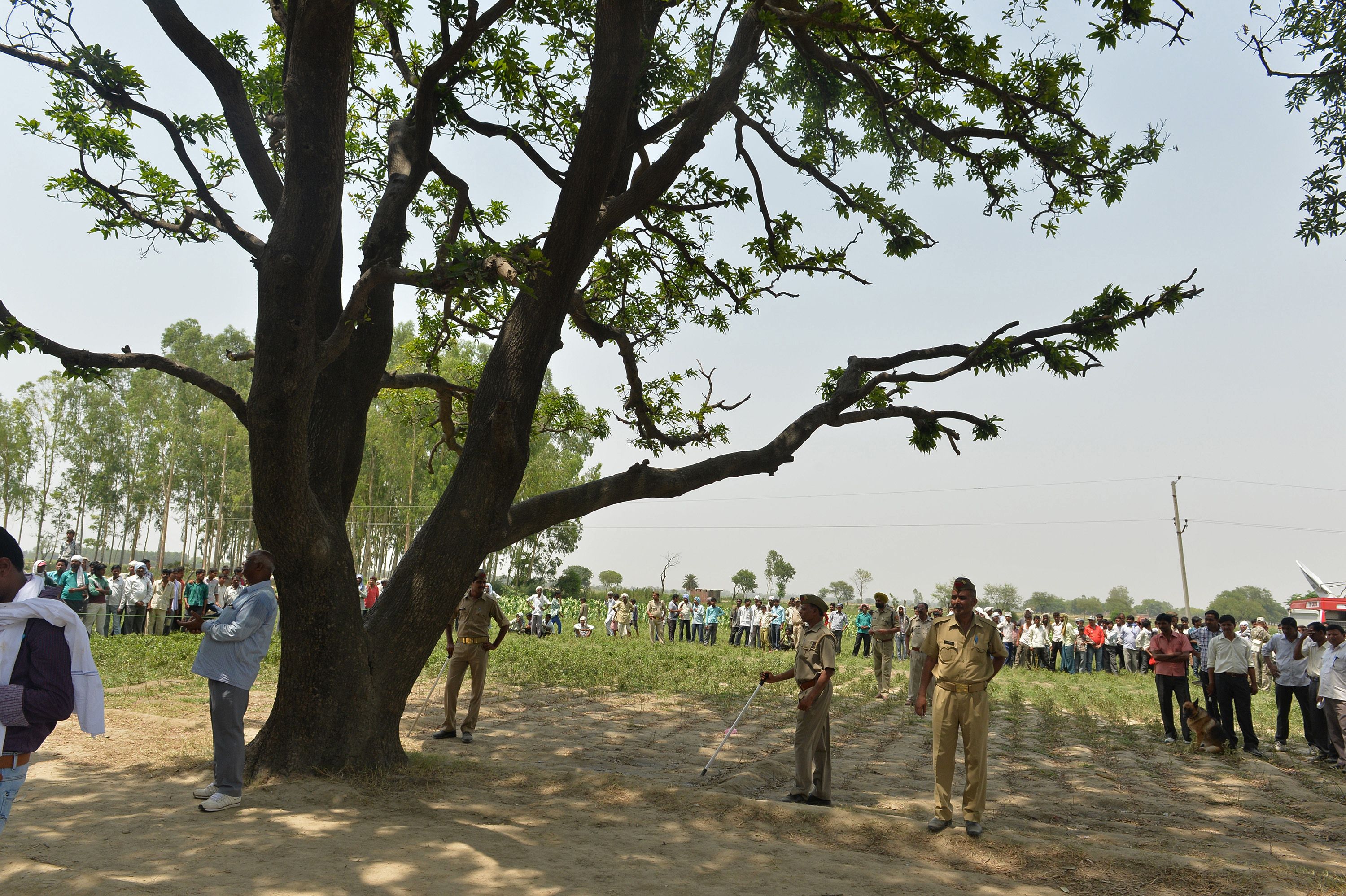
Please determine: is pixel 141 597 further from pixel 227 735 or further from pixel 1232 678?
pixel 1232 678

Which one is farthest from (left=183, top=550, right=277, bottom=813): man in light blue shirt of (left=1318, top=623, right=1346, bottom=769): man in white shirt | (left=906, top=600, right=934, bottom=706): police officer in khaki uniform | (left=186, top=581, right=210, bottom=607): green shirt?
(left=186, top=581, right=210, bottom=607): green shirt

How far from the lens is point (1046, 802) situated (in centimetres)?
785

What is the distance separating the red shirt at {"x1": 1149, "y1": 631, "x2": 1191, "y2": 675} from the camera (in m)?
11.4

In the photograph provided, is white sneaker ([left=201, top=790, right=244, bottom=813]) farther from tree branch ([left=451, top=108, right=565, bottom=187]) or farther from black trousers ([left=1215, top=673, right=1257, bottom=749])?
black trousers ([left=1215, top=673, right=1257, bottom=749])

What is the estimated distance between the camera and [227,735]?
611 cm

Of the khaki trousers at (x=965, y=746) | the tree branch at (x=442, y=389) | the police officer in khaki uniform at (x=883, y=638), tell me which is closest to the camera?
the khaki trousers at (x=965, y=746)

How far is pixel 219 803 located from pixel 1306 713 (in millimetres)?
12641

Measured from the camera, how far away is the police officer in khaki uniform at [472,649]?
9.64 m

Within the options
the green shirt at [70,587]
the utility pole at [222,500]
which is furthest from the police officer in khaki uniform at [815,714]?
the utility pole at [222,500]

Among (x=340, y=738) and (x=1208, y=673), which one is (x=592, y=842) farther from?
(x=1208, y=673)

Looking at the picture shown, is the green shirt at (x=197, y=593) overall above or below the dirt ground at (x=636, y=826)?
above

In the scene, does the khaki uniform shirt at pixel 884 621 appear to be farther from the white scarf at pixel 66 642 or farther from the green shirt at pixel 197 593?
the green shirt at pixel 197 593

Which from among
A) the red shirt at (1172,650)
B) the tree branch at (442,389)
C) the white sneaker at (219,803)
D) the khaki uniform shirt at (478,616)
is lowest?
the white sneaker at (219,803)

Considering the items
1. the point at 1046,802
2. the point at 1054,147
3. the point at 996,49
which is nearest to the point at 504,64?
the point at 996,49
